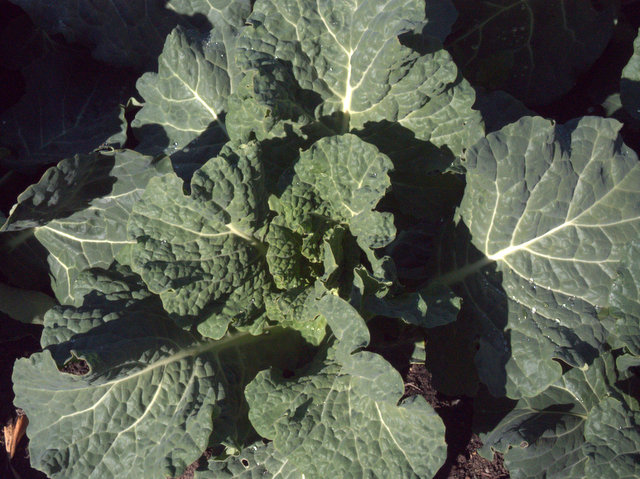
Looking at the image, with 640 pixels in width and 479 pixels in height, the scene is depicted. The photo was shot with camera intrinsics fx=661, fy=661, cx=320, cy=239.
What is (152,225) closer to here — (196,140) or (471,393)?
(196,140)

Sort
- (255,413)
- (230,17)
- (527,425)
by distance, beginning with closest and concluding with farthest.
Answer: (255,413)
(527,425)
(230,17)

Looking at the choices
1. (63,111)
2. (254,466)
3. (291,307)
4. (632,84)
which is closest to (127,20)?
(63,111)

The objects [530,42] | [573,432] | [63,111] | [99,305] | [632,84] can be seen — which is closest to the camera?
[99,305]

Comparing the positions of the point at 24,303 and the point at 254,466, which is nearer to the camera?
the point at 254,466

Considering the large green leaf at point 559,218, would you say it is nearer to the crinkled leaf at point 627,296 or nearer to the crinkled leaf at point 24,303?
the crinkled leaf at point 627,296

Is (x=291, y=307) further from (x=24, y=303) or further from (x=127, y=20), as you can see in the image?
(x=127, y=20)

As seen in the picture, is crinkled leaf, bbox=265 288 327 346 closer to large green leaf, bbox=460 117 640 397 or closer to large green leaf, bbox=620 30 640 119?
large green leaf, bbox=460 117 640 397

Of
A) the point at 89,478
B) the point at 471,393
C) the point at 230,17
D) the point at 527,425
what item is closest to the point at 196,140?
the point at 230,17
